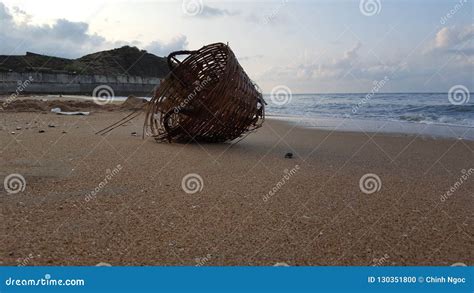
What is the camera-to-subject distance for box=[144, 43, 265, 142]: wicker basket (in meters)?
5.77

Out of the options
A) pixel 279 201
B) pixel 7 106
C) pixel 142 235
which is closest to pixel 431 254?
pixel 279 201

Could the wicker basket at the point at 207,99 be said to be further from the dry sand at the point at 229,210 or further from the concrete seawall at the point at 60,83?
the concrete seawall at the point at 60,83

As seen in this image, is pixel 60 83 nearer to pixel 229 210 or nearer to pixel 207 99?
pixel 207 99

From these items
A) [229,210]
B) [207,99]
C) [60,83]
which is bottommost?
[229,210]

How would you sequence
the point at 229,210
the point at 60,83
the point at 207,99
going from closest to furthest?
the point at 229,210, the point at 207,99, the point at 60,83

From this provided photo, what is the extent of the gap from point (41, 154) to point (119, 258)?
10.7 feet

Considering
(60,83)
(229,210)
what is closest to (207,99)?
(229,210)

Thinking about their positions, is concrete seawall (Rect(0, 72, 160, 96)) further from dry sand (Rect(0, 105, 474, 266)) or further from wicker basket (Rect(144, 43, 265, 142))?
dry sand (Rect(0, 105, 474, 266))

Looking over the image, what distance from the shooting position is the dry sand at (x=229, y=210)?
7.18 feet

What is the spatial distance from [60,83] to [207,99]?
3138 centimetres

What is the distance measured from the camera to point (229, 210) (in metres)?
2.93

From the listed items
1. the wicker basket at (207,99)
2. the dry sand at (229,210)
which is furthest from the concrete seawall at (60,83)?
the dry sand at (229,210)

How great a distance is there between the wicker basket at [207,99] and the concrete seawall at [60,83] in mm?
20503

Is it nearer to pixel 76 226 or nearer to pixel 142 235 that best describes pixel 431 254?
pixel 142 235
